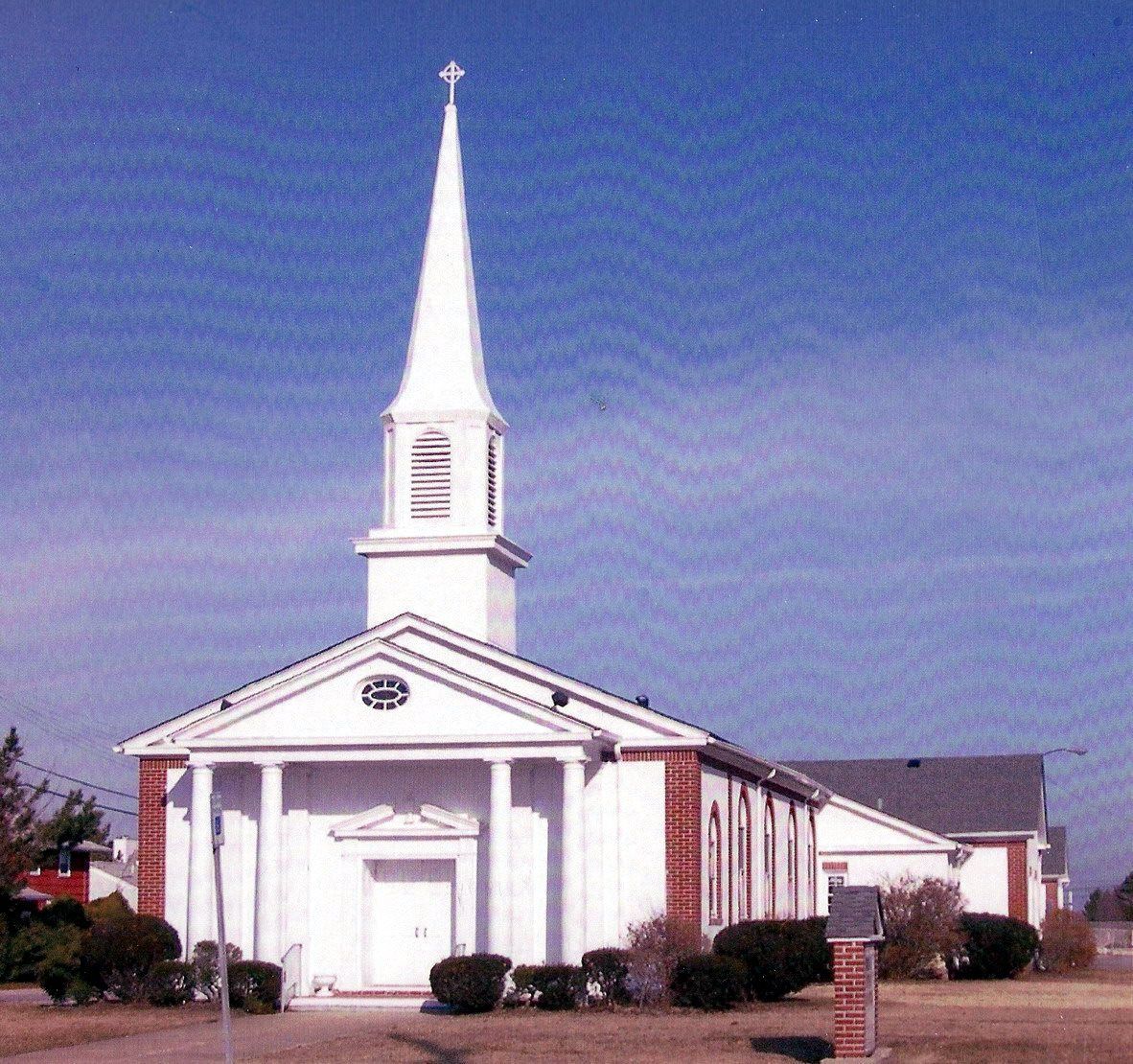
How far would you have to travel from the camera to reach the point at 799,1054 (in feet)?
78.7

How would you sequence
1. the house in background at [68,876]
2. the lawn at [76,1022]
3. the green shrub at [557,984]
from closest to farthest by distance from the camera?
the lawn at [76,1022] < the green shrub at [557,984] < the house in background at [68,876]

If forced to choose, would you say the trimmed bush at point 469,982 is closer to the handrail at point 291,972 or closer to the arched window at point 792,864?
the handrail at point 291,972

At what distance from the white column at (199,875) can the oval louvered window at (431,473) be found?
693 cm

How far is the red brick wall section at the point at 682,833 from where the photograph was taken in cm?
3406

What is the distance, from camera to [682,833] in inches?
1348

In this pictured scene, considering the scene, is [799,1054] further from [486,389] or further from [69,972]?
[486,389]

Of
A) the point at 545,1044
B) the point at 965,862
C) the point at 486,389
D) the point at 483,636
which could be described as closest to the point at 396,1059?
the point at 545,1044

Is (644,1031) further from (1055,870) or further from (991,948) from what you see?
(1055,870)

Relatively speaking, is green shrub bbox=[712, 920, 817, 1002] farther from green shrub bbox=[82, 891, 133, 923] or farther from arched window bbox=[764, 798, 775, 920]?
green shrub bbox=[82, 891, 133, 923]

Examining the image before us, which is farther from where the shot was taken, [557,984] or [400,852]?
[400,852]

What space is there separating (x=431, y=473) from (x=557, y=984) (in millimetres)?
10968

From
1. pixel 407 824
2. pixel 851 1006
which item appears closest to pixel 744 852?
pixel 407 824

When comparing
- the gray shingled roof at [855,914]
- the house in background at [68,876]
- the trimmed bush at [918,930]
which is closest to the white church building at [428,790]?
the trimmed bush at [918,930]

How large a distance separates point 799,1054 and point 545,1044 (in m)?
3.75
